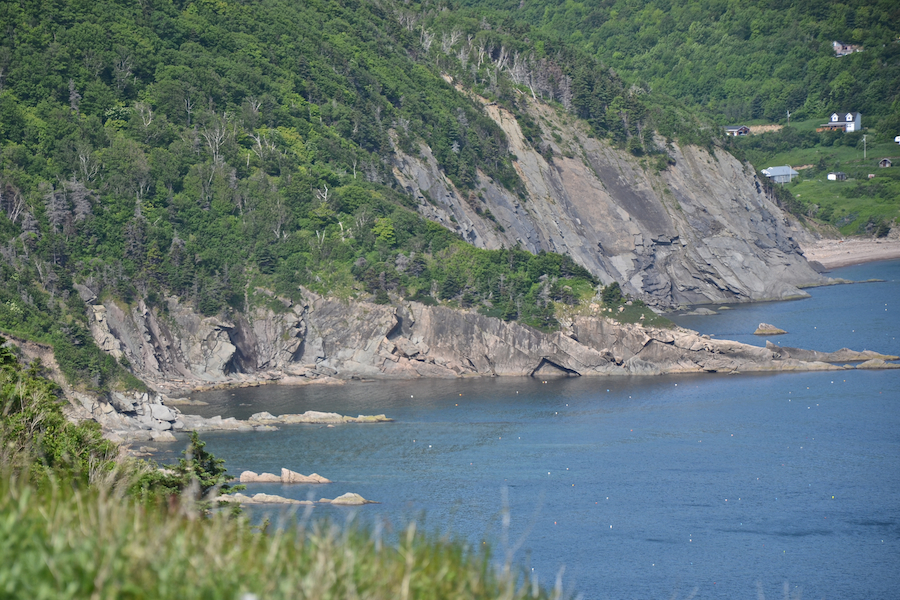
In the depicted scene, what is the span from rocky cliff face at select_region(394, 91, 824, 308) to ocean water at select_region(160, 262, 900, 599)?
123 ft

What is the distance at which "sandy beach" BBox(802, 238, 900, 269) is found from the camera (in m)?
179

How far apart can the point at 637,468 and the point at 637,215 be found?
87796 mm

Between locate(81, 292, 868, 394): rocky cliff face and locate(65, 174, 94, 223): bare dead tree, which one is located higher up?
locate(65, 174, 94, 223): bare dead tree

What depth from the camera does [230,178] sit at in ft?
397

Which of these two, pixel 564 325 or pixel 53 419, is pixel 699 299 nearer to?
pixel 564 325

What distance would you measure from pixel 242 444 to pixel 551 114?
333 feet

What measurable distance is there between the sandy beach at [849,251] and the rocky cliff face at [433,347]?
76874mm

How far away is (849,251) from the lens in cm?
18300

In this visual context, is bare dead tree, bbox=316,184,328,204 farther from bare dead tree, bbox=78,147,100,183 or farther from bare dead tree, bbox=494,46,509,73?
bare dead tree, bbox=494,46,509,73

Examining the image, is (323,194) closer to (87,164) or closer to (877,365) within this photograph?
(87,164)

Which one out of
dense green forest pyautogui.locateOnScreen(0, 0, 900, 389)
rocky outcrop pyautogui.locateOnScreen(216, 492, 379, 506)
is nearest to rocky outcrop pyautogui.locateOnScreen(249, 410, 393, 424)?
dense green forest pyautogui.locateOnScreen(0, 0, 900, 389)

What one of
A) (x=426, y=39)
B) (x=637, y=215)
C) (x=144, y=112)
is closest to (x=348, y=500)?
(x=144, y=112)

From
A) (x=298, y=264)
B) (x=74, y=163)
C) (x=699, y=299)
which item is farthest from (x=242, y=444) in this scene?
(x=699, y=299)

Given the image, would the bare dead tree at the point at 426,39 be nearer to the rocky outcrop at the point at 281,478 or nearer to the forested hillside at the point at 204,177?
the forested hillside at the point at 204,177
